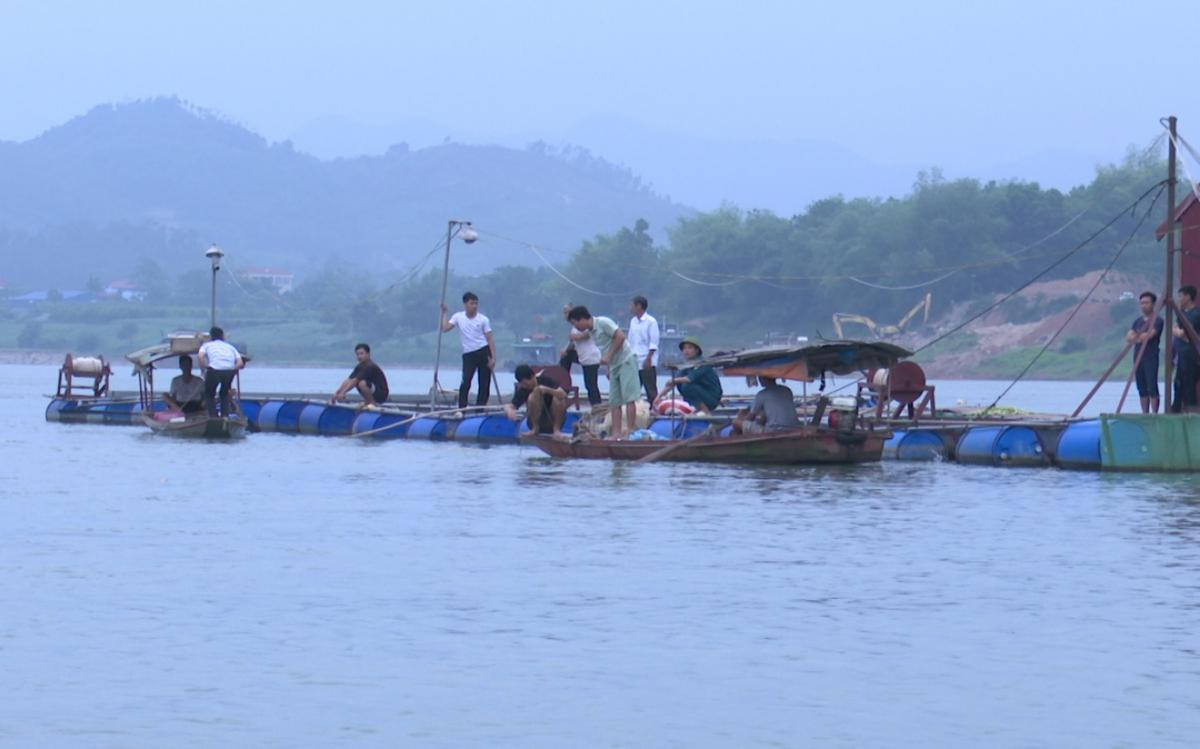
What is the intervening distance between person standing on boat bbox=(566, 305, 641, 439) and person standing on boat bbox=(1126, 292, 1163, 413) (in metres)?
6.50

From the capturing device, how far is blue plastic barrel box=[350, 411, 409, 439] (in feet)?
122

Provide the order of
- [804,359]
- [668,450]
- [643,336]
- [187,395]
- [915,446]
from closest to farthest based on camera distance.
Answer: [804,359]
[668,450]
[915,446]
[643,336]
[187,395]

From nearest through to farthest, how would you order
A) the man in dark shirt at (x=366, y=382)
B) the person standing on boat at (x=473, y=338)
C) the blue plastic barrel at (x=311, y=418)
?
the person standing on boat at (x=473, y=338), the man in dark shirt at (x=366, y=382), the blue plastic barrel at (x=311, y=418)

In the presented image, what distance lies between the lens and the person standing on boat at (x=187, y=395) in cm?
3744

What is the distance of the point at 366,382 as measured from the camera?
39.2 metres

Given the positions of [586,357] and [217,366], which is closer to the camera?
[586,357]

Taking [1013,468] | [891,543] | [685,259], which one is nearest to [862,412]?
[1013,468]

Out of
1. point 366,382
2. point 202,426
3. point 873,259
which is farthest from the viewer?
point 873,259

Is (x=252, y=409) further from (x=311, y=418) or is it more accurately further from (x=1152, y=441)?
(x=1152, y=441)

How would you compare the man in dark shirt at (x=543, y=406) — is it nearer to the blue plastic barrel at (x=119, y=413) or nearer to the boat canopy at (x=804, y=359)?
the boat canopy at (x=804, y=359)

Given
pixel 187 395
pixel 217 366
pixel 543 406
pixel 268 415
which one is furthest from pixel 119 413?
pixel 543 406

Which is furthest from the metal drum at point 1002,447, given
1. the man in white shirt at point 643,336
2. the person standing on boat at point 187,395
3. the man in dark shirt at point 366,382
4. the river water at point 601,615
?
the person standing on boat at point 187,395

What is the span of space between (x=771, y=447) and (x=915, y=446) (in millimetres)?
3473

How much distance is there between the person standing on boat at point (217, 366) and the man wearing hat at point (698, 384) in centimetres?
780
